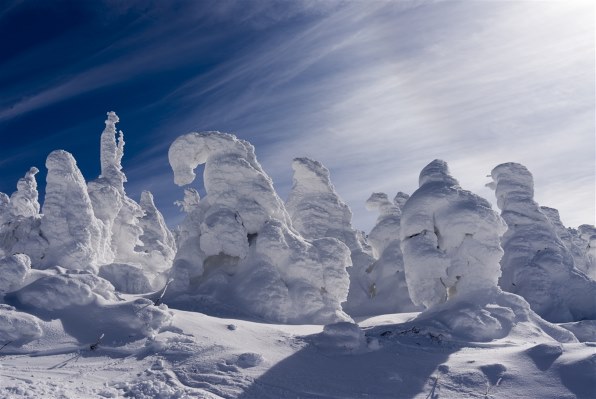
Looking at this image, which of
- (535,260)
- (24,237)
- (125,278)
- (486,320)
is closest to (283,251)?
(486,320)

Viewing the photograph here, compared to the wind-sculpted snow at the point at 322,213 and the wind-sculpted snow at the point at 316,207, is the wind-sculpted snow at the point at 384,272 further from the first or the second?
the wind-sculpted snow at the point at 316,207

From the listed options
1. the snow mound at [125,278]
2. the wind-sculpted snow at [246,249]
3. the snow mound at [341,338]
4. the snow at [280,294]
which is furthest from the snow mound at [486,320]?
the snow mound at [125,278]

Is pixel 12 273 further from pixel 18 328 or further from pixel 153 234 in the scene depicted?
pixel 153 234

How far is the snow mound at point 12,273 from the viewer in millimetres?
17625

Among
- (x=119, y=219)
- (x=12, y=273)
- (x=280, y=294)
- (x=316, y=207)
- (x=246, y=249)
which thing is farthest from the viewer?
(x=119, y=219)

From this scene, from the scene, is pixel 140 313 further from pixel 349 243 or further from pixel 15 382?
pixel 349 243

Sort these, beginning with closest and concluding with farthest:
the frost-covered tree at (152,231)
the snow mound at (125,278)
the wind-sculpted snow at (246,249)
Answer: the wind-sculpted snow at (246,249), the snow mound at (125,278), the frost-covered tree at (152,231)

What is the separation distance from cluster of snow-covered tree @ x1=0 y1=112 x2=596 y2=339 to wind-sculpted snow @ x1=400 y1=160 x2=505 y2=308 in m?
0.06

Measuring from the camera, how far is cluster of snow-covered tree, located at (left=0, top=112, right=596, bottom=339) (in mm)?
24109

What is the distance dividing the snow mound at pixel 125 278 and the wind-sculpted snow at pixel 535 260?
80.9 feet

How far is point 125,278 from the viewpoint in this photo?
3014 centimetres

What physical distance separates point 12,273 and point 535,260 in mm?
31932

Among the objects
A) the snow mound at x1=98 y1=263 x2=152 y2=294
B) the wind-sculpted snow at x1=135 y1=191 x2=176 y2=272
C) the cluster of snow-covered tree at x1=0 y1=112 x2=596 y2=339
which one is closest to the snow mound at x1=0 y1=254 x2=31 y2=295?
the cluster of snow-covered tree at x1=0 y1=112 x2=596 y2=339

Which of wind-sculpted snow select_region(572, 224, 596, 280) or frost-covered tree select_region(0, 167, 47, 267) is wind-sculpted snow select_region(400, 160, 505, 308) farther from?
wind-sculpted snow select_region(572, 224, 596, 280)
